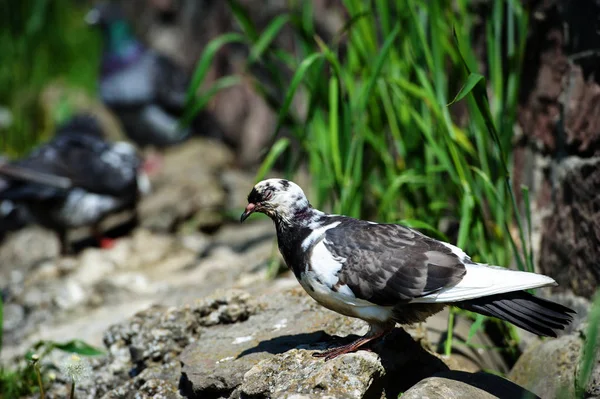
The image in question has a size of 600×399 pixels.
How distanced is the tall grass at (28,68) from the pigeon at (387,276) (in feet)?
16.0

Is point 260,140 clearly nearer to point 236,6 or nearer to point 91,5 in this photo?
point 236,6

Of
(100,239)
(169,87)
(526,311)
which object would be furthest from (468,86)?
(169,87)

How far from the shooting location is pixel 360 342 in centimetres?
237

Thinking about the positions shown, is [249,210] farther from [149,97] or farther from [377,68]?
[149,97]

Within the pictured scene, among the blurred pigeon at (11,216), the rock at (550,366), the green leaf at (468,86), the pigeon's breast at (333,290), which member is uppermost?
the green leaf at (468,86)

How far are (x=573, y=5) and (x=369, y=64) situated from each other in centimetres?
96

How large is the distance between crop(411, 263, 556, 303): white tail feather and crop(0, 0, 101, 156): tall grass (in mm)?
5325

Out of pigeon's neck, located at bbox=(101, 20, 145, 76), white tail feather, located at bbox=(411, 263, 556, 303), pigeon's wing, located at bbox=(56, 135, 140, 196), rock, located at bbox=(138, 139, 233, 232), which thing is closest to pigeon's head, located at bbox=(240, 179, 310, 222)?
white tail feather, located at bbox=(411, 263, 556, 303)

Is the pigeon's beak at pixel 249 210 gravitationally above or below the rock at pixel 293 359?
above

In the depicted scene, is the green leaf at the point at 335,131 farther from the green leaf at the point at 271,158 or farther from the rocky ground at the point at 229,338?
the rocky ground at the point at 229,338

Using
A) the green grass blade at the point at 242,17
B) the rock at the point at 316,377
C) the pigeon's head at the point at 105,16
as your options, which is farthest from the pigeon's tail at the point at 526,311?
the pigeon's head at the point at 105,16

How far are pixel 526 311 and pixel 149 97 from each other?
5.04 m

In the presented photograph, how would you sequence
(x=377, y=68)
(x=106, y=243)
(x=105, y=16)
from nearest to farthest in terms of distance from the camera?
(x=377, y=68)
(x=106, y=243)
(x=105, y=16)

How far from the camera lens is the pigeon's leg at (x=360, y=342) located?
2.35m
